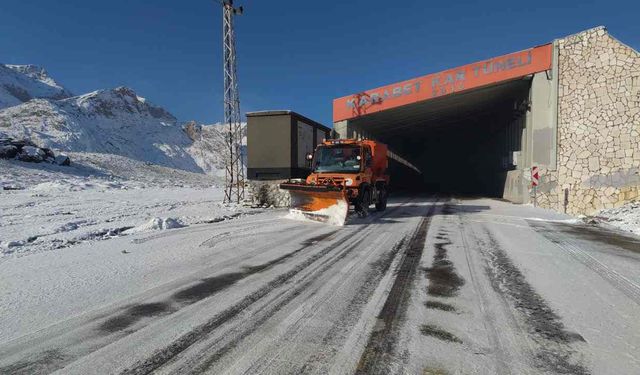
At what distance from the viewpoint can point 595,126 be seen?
583 inches

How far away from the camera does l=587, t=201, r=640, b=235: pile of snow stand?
1029 cm

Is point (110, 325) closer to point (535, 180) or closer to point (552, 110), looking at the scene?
point (535, 180)

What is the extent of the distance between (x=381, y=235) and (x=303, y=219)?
3.04 m

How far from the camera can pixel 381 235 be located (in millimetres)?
8195

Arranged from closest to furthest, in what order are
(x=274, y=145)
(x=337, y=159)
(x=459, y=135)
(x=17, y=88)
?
(x=337, y=159) < (x=274, y=145) < (x=459, y=135) < (x=17, y=88)

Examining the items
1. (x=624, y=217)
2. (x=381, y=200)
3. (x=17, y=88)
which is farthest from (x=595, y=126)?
(x=17, y=88)

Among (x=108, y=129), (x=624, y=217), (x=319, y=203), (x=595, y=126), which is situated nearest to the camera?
(x=319, y=203)

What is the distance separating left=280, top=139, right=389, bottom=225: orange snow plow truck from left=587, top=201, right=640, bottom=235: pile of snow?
7430mm

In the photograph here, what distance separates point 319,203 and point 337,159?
203 centimetres

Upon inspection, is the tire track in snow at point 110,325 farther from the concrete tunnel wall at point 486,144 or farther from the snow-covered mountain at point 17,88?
the snow-covered mountain at point 17,88

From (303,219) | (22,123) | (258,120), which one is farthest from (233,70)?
(22,123)

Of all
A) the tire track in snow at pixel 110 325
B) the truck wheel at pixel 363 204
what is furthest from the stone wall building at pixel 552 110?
the tire track in snow at pixel 110 325

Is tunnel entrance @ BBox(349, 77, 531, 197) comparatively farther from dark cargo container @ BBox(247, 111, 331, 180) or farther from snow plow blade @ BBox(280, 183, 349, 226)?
snow plow blade @ BBox(280, 183, 349, 226)

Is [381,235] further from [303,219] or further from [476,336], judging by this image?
[476,336]
